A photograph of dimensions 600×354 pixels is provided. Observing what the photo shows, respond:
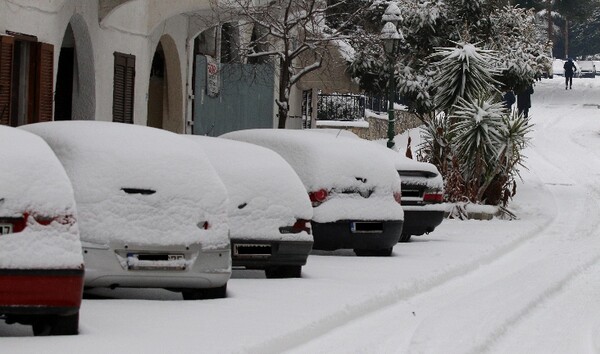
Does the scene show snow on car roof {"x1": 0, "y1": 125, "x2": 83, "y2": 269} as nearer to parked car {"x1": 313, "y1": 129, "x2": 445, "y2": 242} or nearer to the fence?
parked car {"x1": 313, "y1": 129, "x2": 445, "y2": 242}

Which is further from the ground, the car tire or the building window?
the building window

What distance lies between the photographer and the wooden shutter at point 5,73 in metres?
21.2

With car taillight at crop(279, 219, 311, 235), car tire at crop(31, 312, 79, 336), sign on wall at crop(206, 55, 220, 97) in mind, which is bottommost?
car tire at crop(31, 312, 79, 336)

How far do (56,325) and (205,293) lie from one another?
3047 mm

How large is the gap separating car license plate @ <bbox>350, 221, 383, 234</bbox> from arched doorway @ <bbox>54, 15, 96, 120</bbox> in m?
7.84

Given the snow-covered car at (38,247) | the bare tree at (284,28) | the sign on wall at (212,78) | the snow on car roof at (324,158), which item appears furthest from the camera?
the sign on wall at (212,78)

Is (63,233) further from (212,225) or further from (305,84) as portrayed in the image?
(305,84)

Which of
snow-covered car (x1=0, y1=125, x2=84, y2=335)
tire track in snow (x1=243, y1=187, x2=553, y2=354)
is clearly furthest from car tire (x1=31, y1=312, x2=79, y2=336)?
tire track in snow (x1=243, y1=187, x2=553, y2=354)

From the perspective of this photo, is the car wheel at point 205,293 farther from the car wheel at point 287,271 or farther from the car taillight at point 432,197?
the car taillight at point 432,197

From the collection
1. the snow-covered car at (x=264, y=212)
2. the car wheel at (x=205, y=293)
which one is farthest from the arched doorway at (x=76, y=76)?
the car wheel at (x=205, y=293)

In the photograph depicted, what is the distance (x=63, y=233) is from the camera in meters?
10.8

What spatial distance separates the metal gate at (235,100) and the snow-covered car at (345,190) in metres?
13.6

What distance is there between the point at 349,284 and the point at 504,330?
3.23m

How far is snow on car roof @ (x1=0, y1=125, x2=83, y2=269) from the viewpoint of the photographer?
415 inches
